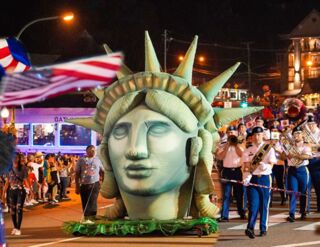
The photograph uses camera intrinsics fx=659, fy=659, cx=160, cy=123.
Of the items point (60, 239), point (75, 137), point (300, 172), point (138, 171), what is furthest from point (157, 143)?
point (75, 137)

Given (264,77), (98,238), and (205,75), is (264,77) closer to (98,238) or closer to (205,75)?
(205,75)

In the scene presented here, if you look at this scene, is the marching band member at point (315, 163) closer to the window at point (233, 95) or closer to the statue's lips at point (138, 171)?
the statue's lips at point (138, 171)

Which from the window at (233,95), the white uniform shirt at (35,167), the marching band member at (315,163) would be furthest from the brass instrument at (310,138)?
the window at (233,95)

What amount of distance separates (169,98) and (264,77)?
68.6 meters

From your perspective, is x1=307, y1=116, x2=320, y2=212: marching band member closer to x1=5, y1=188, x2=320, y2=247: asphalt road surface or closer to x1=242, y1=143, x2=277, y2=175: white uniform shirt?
x1=5, y1=188, x2=320, y2=247: asphalt road surface

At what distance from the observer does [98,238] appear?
35.6 feet

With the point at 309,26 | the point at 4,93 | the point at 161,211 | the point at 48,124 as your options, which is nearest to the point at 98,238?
the point at 161,211

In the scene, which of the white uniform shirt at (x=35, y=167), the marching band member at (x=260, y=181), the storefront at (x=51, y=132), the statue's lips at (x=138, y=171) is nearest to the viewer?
the statue's lips at (x=138, y=171)

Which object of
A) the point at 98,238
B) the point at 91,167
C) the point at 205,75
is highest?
the point at 205,75

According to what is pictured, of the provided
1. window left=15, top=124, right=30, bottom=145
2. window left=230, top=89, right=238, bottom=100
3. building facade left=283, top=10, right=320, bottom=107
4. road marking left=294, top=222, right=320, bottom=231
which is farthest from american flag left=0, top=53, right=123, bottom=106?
building facade left=283, top=10, right=320, bottom=107

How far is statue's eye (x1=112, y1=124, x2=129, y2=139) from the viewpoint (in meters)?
10.6

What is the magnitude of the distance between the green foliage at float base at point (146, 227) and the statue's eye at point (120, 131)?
1.43 meters

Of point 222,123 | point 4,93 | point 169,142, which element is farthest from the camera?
point 222,123

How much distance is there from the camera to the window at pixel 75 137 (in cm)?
2931
